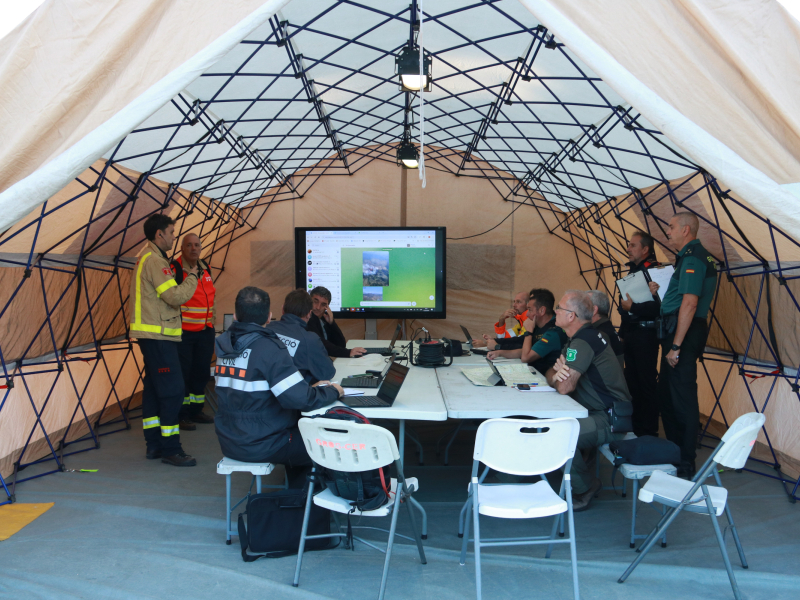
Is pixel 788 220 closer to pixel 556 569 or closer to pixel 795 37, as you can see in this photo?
pixel 795 37

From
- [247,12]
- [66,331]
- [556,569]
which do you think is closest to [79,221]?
[66,331]

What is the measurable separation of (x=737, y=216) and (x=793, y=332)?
0.90 m

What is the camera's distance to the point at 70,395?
4.37 meters

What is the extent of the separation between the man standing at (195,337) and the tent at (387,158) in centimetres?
56

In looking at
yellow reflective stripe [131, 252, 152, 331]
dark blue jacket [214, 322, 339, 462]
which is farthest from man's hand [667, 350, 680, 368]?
yellow reflective stripe [131, 252, 152, 331]

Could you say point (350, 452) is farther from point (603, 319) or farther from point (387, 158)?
point (387, 158)

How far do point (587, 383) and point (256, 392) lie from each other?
192cm

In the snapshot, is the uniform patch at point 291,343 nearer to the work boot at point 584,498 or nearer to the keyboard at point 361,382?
the keyboard at point 361,382

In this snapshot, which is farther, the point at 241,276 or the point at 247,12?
the point at 241,276

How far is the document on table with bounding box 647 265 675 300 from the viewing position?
440cm

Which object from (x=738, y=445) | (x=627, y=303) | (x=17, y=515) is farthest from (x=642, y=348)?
(x=17, y=515)

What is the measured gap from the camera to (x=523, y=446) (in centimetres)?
237

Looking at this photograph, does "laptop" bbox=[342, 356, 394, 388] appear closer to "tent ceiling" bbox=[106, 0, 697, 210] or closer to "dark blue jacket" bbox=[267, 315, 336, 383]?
"dark blue jacket" bbox=[267, 315, 336, 383]

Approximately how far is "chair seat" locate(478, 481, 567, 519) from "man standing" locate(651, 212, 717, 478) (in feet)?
5.21
